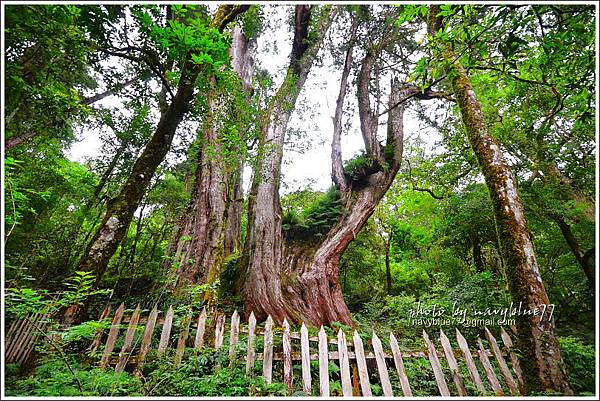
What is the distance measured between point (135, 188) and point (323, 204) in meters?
4.95

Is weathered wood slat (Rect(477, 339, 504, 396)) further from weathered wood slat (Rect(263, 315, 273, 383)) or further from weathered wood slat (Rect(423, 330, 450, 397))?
weathered wood slat (Rect(263, 315, 273, 383))

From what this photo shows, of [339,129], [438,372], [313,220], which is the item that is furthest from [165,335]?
→ [339,129]

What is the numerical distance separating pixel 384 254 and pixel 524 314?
9.61 meters

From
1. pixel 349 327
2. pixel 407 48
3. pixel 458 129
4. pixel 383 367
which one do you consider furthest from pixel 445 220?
pixel 383 367

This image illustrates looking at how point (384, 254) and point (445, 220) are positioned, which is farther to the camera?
point (384, 254)

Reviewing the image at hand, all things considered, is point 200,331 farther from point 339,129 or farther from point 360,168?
point 339,129

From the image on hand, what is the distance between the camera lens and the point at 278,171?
7363 mm

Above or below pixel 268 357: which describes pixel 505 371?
below

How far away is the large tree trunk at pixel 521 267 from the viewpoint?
2.65 meters

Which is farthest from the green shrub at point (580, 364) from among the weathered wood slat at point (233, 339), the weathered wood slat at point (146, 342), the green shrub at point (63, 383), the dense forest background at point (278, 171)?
the weathered wood slat at point (146, 342)

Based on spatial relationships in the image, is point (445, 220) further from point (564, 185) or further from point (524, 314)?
point (524, 314)

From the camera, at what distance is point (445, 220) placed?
29.0 feet

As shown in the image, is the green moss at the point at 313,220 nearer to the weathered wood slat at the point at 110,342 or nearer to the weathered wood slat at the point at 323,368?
the weathered wood slat at the point at 323,368

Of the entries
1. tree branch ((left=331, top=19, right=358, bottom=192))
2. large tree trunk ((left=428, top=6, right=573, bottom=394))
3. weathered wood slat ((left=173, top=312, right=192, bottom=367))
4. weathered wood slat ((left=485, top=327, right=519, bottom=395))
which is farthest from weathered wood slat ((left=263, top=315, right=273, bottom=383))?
tree branch ((left=331, top=19, right=358, bottom=192))
